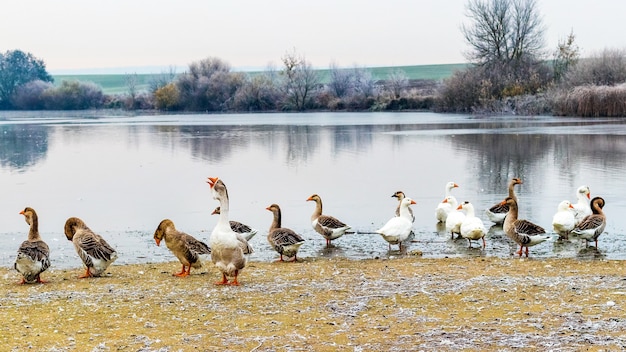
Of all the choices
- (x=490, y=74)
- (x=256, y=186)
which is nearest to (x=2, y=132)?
(x=256, y=186)

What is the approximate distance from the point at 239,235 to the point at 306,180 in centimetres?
1489

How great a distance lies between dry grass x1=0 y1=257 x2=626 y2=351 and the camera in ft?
25.3

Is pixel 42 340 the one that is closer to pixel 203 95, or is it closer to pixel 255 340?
pixel 255 340

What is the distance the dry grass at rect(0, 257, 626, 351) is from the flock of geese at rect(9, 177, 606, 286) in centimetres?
31

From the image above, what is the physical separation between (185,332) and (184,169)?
22618 millimetres

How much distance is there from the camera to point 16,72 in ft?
445

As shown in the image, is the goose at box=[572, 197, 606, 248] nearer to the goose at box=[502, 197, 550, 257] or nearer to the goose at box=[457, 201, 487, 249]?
the goose at box=[502, 197, 550, 257]

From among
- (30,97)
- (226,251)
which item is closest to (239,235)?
(226,251)

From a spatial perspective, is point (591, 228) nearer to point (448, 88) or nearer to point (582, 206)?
point (582, 206)

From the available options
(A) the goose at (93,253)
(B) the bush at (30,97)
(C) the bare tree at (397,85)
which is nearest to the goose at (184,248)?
(A) the goose at (93,253)

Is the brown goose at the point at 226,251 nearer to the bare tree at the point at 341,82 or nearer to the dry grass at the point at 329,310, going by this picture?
the dry grass at the point at 329,310

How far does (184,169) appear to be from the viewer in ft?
99.8

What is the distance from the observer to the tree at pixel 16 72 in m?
132

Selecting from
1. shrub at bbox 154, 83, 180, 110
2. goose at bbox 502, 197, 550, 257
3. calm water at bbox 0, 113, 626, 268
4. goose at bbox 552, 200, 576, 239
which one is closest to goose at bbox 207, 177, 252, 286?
calm water at bbox 0, 113, 626, 268
